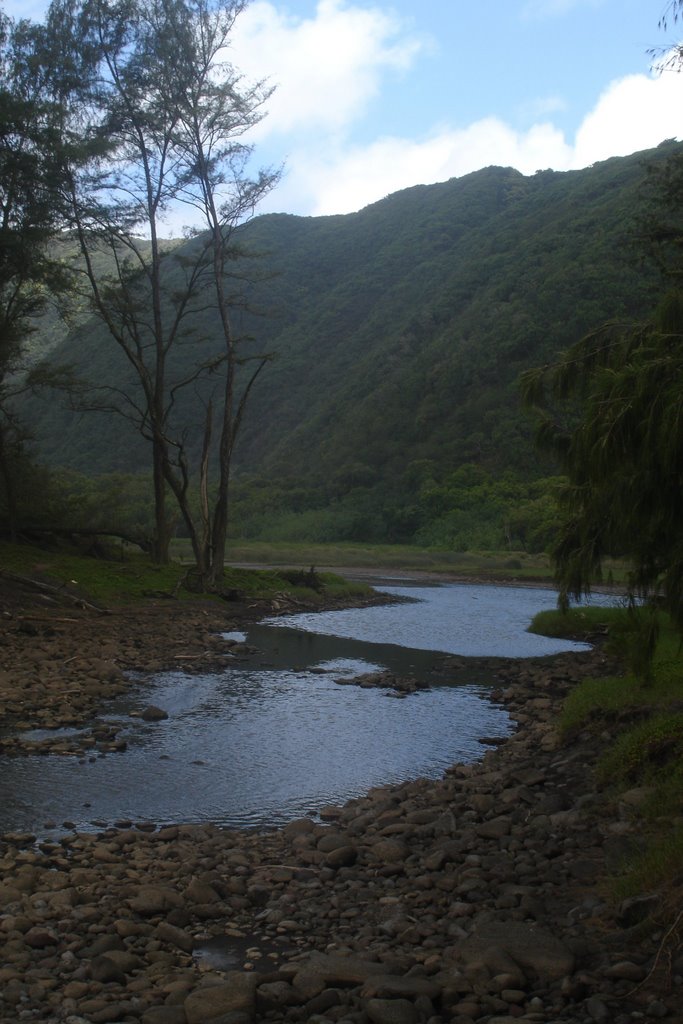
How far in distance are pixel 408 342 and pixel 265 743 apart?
7564 centimetres

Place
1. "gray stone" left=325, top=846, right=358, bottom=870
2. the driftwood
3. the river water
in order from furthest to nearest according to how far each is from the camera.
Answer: the driftwood
the river water
"gray stone" left=325, top=846, right=358, bottom=870

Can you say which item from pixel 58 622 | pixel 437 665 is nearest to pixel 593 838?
pixel 437 665

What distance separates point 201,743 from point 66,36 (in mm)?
22807

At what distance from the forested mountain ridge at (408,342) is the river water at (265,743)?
3013cm

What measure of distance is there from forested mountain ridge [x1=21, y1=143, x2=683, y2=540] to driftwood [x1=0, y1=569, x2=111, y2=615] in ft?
84.1

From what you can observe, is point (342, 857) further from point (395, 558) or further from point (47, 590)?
point (395, 558)

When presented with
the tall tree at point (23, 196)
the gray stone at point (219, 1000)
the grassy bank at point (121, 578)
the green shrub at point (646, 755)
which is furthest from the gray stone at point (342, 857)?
the tall tree at point (23, 196)

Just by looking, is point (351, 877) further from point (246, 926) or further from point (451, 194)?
point (451, 194)

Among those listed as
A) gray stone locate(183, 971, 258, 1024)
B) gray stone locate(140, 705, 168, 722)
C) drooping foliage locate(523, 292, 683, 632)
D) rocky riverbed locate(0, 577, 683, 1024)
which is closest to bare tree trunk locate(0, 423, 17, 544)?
gray stone locate(140, 705, 168, 722)

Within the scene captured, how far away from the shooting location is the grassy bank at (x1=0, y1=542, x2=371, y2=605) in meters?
24.0

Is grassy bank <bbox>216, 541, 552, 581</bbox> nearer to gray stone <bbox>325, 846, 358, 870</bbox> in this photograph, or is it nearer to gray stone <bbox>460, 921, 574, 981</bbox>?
gray stone <bbox>325, 846, 358, 870</bbox>

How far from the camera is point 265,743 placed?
39.5ft

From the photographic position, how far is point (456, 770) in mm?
10422

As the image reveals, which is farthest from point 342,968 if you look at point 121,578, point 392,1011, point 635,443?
point 121,578
